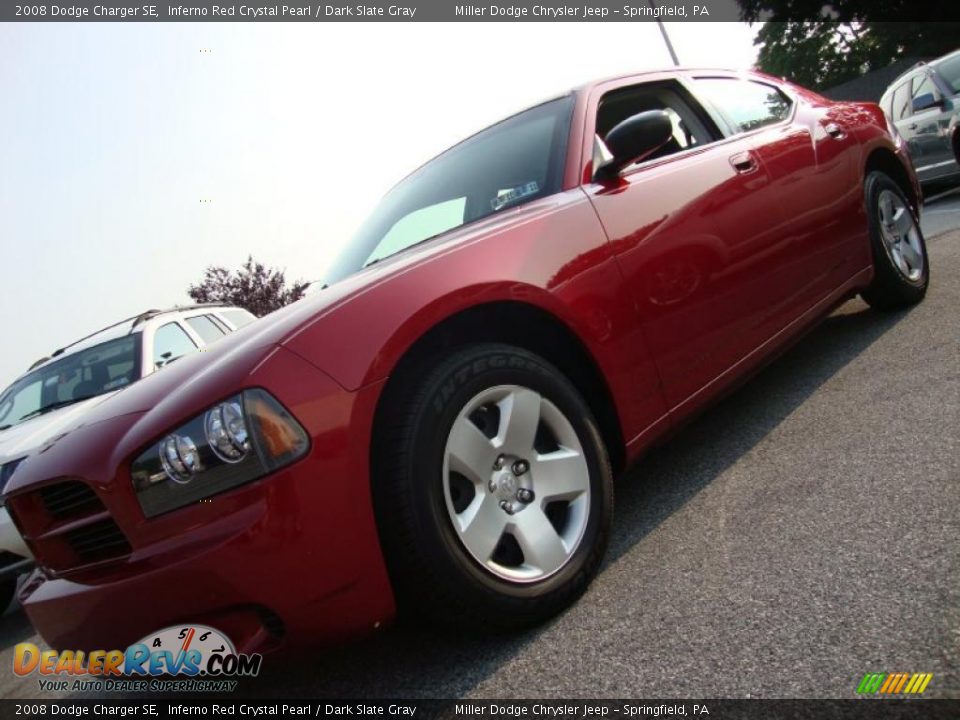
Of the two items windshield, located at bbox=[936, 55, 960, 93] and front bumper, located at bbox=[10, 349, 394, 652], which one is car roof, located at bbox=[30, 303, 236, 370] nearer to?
front bumper, located at bbox=[10, 349, 394, 652]

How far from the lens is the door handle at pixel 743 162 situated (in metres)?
3.04

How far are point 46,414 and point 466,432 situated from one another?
4.22 meters

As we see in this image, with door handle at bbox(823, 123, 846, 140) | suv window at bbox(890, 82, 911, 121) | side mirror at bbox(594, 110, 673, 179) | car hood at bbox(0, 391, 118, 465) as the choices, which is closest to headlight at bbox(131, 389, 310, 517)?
side mirror at bbox(594, 110, 673, 179)

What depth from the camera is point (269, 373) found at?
170 cm

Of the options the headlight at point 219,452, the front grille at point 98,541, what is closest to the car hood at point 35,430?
the front grille at point 98,541

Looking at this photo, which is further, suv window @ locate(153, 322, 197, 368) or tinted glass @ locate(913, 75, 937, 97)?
tinted glass @ locate(913, 75, 937, 97)

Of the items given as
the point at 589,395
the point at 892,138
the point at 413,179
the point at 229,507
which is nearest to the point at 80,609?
the point at 229,507

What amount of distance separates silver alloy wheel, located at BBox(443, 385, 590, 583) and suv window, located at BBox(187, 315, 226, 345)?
4.67m

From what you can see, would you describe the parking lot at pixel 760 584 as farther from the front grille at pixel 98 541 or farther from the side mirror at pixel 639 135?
the side mirror at pixel 639 135

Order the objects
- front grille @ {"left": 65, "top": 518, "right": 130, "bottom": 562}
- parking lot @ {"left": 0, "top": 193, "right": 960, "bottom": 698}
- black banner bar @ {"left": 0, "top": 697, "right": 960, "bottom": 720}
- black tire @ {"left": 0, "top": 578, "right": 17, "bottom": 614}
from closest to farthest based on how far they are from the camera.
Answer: black banner bar @ {"left": 0, "top": 697, "right": 960, "bottom": 720}, parking lot @ {"left": 0, "top": 193, "right": 960, "bottom": 698}, front grille @ {"left": 65, "top": 518, "right": 130, "bottom": 562}, black tire @ {"left": 0, "top": 578, "right": 17, "bottom": 614}

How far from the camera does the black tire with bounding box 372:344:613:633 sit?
5.74ft

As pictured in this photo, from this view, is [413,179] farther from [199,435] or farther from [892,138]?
[892,138]

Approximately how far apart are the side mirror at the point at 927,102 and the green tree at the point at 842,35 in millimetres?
21502

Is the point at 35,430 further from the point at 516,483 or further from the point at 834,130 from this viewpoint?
the point at 834,130
